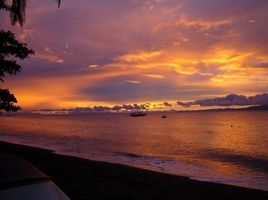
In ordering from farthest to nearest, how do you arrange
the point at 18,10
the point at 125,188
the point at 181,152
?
the point at 181,152 → the point at 125,188 → the point at 18,10

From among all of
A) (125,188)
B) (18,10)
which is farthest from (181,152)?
(18,10)

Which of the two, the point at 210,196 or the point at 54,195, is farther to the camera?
the point at 210,196

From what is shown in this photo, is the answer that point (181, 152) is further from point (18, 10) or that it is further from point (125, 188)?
point (18, 10)

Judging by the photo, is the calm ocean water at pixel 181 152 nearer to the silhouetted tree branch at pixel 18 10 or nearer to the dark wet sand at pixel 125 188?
the dark wet sand at pixel 125 188

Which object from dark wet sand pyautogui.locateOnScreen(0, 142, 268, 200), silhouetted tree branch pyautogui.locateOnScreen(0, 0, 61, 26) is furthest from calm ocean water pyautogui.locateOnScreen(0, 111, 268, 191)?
silhouetted tree branch pyautogui.locateOnScreen(0, 0, 61, 26)

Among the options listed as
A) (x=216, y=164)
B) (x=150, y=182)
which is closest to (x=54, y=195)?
(x=150, y=182)

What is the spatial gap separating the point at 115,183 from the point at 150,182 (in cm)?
222

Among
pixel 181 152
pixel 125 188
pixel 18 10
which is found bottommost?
pixel 181 152

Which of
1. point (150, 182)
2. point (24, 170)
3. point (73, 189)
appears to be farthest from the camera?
point (150, 182)

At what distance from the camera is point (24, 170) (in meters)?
5.62

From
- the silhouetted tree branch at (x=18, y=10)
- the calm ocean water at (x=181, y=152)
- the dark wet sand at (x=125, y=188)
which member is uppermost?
the silhouetted tree branch at (x=18, y=10)

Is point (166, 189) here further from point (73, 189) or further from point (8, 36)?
point (8, 36)

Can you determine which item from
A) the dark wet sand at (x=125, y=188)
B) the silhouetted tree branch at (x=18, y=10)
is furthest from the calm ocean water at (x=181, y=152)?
the silhouetted tree branch at (x=18, y=10)

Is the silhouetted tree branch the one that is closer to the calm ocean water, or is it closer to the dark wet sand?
the dark wet sand
